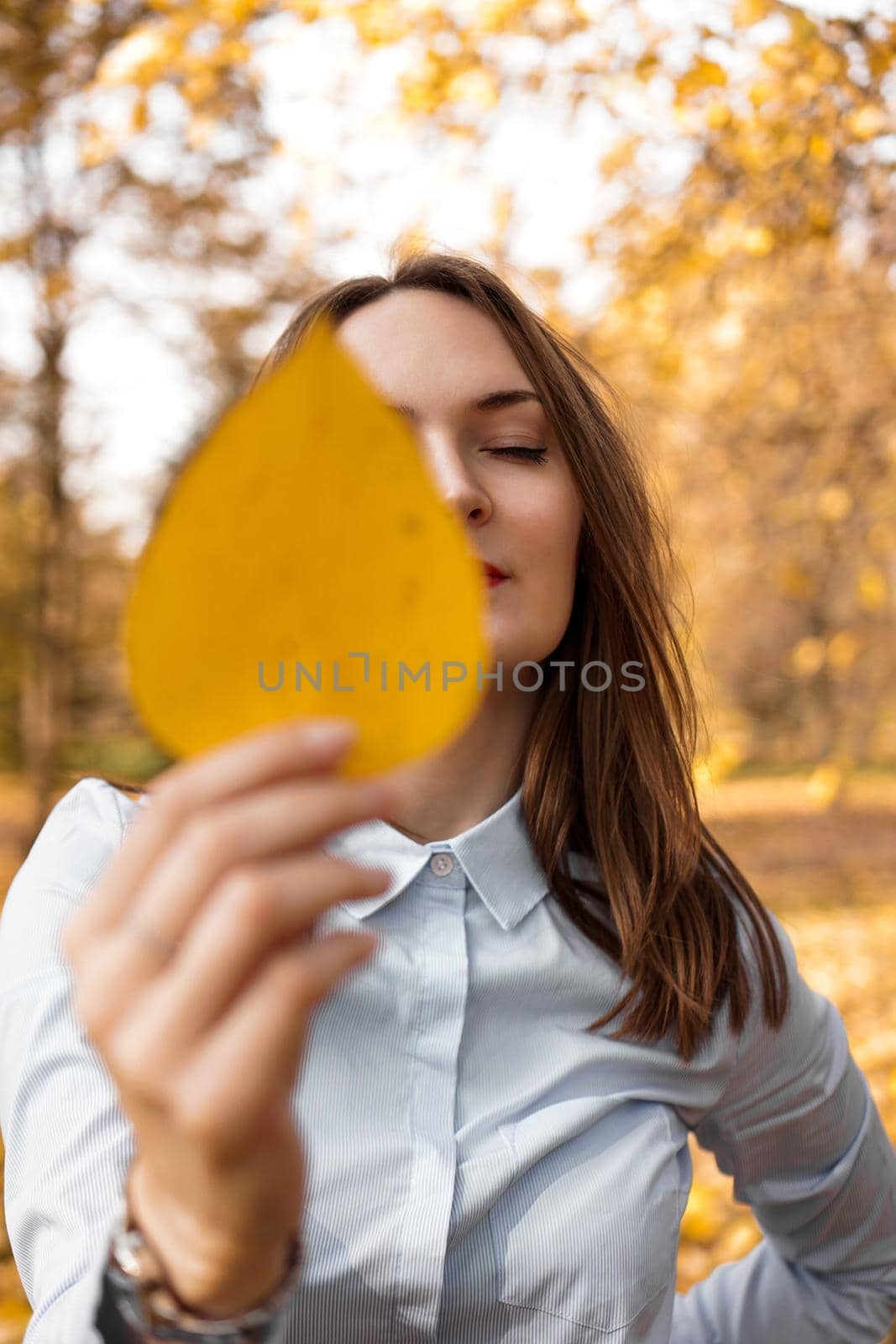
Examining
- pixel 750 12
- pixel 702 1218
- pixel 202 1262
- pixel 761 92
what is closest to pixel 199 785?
pixel 202 1262

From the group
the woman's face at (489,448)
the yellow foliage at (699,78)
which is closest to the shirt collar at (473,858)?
the woman's face at (489,448)

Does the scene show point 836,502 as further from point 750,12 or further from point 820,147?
point 750,12

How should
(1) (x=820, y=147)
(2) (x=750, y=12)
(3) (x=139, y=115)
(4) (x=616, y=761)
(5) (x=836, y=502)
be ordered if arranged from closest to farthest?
1. (4) (x=616, y=761)
2. (2) (x=750, y=12)
3. (1) (x=820, y=147)
4. (3) (x=139, y=115)
5. (5) (x=836, y=502)

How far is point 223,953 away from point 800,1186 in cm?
124

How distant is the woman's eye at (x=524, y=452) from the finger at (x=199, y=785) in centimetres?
70

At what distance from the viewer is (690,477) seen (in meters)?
5.45

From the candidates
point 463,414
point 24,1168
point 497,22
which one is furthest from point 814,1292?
point 497,22

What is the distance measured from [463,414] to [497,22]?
7.00 ft

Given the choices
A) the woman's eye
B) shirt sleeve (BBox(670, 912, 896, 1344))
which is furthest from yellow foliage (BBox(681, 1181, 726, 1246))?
the woman's eye

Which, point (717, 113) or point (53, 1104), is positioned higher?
point (717, 113)

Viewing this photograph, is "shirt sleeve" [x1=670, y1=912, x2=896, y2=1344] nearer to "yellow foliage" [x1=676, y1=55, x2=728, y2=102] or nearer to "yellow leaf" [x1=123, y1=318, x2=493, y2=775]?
"yellow leaf" [x1=123, y1=318, x2=493, y2=775]

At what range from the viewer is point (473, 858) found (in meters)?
1.12

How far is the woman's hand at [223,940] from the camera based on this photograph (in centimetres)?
40

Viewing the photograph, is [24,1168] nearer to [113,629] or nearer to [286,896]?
[286,896]
